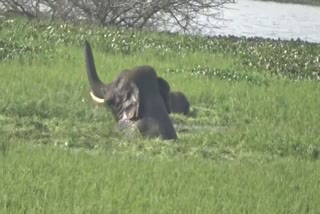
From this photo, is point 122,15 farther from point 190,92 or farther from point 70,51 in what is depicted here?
point 190,92

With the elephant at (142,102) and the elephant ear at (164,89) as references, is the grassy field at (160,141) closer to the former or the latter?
the elephant at (142,102)

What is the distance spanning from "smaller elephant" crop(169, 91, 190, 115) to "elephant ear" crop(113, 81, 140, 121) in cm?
97

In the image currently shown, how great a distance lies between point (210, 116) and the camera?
10297mm

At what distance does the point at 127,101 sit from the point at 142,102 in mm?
197

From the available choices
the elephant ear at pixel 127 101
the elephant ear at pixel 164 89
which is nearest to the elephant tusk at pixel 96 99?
the elephant ear at pixel 127 101

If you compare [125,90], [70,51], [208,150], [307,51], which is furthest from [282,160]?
[307,51]

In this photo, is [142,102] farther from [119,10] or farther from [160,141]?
[119,10]

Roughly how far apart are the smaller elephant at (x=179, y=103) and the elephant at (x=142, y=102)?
0.78 metres

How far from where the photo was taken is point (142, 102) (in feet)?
28.7

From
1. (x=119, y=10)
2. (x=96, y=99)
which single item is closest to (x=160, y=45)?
(x=119, y=10)

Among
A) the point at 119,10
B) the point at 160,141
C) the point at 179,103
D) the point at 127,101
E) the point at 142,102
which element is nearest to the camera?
the point at 160,141

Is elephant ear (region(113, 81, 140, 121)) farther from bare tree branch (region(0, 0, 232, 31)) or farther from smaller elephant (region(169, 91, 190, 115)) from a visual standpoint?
bare tree branch (region(0, 0, 232, 31))

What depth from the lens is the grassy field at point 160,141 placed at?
6117mm

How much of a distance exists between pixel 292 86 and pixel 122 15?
960 centimetres
